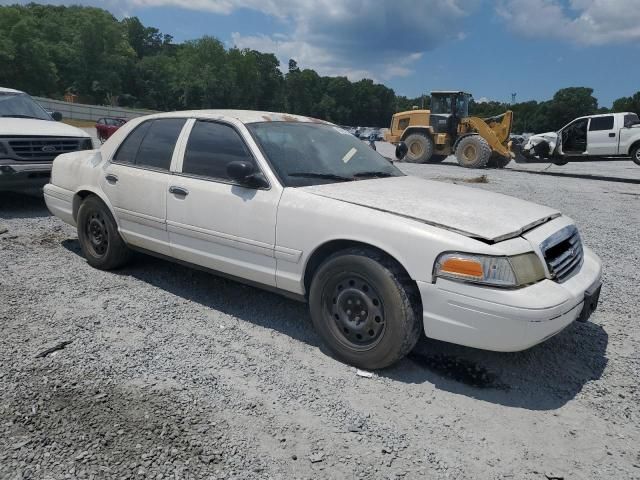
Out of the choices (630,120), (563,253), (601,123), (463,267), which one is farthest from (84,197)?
(630,120)

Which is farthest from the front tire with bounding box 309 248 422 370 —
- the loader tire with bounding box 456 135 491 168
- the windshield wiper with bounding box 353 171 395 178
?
the loader tire with bounding box 456 135 491 168

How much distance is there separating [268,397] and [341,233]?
1.07m

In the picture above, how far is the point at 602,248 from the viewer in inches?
243

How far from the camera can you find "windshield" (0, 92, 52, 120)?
7979mm

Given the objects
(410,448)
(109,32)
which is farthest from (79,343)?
(109,32)

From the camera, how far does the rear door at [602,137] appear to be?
15.9 m

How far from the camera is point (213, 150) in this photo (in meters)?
3.95

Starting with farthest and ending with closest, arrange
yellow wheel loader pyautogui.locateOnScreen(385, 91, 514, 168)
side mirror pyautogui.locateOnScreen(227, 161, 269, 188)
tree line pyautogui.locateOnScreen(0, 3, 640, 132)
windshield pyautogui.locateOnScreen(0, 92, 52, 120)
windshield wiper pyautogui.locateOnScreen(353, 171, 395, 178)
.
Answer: tree line pyautogui.locateOnScreen(0, 3, 640, 132)
yellow wheel loader pyautogui.locateOnScreen(385, 91, 514, 168)
windshield pyautogui.locateOnScreen(0, 92, 52, 120)
windshield wiper pyautogui.locateOnScreen(353, 171, 395, 178)
side mirror pyautogui.locateOnScreen(227, 161, 269, 188)

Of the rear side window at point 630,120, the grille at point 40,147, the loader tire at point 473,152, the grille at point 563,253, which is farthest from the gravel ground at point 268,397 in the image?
the rear side window at point 630,120

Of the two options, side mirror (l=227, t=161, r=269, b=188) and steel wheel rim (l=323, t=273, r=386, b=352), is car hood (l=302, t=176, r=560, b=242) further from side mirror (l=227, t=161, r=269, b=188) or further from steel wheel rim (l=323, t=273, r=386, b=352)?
steel wheel rim (l=323, t=273, r=386, b=352)

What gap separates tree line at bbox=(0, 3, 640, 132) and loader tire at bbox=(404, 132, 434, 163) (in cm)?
3405

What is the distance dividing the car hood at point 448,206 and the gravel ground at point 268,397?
93 centimetres

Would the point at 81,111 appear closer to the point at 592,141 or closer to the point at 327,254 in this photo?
the point at 592,141

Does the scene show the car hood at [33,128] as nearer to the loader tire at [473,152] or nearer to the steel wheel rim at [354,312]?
the steel wheel rim at [354,312]
